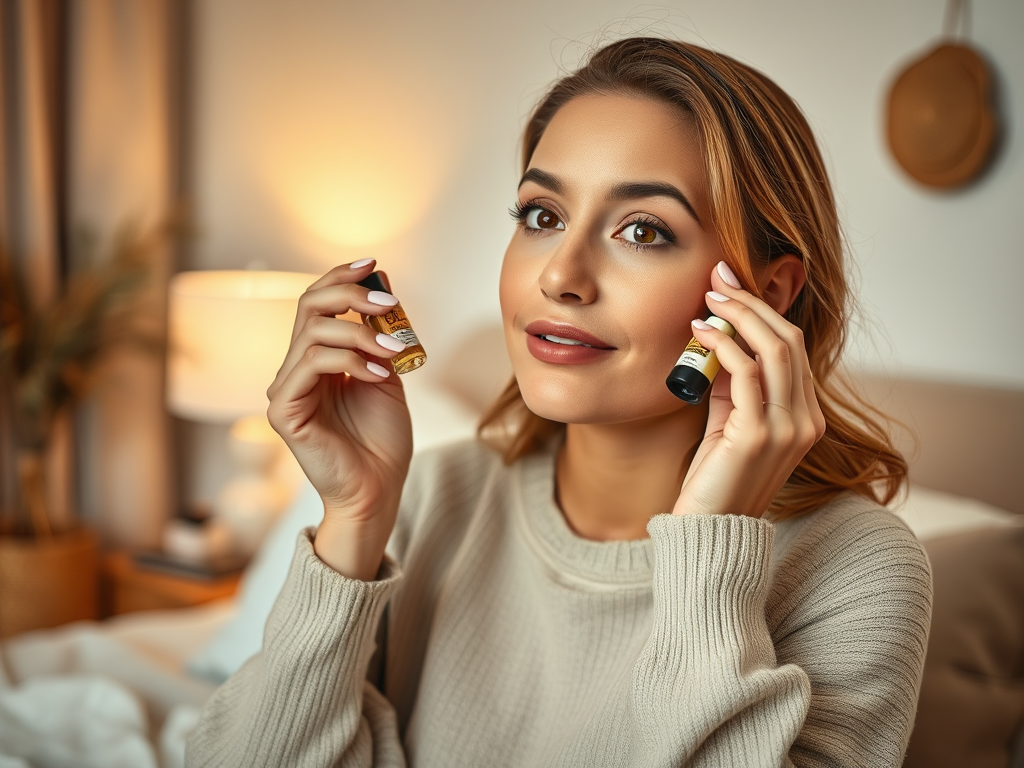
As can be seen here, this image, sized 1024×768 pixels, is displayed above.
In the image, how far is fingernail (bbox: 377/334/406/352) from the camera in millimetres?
1029

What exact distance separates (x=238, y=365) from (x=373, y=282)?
5.29ft

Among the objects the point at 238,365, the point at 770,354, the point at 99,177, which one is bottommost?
the point at 238,365

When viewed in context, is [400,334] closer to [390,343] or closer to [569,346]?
[390,343]

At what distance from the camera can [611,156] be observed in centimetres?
105

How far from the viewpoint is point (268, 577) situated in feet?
5.96

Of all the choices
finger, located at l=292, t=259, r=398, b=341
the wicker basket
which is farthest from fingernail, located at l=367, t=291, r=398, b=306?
the wicker basket

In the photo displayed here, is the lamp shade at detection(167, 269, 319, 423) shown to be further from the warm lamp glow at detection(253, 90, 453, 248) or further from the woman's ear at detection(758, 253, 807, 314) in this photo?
the woman's ear at detection(758, 253, 807, 314)

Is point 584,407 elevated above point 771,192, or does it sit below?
below

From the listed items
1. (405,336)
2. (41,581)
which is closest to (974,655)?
(405,336)

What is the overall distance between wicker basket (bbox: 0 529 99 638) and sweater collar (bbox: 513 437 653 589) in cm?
196

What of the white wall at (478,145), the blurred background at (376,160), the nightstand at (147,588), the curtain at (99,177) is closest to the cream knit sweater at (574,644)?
the white wall at (478,145)

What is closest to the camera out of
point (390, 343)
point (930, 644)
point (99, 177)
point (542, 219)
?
point (390, 343)

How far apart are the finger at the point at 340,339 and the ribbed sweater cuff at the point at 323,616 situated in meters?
0.24

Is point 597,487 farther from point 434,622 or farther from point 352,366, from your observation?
point 352,366
